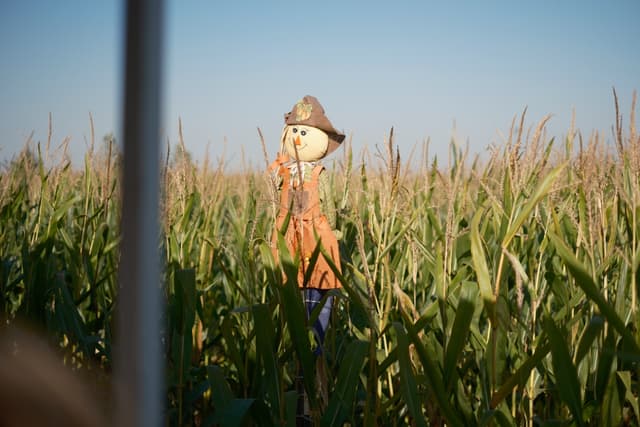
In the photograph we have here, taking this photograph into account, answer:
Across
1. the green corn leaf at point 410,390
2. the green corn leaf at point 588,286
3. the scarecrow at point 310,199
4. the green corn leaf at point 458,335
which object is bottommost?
the green corn leaf at point 410,390

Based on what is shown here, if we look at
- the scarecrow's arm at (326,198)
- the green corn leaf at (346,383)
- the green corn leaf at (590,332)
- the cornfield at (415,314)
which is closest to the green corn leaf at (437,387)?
the cornfield at (415,314)

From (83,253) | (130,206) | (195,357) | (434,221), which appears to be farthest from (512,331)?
(130,206)

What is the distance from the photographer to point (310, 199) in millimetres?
1650

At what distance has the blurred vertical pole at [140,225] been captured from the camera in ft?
0.95

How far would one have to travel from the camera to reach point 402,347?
118 cm

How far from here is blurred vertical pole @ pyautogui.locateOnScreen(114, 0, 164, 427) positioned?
0.29m

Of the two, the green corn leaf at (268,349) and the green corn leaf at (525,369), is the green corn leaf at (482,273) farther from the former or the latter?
the green corn leaf at (268,349)

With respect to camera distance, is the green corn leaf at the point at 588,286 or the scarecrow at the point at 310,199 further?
the scarecrow at the point at 310,199

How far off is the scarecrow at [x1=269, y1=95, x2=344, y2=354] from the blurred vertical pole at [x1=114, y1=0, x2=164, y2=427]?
1180mm

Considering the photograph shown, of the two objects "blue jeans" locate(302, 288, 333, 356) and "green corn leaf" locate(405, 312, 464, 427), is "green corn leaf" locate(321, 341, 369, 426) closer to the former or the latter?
"green corn leaf" locate(405, 312, 464, 427)

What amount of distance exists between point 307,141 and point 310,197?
0.56 feet

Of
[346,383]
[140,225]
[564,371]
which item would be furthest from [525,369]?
[140,225]

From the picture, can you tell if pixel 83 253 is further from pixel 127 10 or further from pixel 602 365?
pixel 127 10

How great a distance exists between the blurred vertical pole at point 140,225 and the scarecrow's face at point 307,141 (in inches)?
56.5
